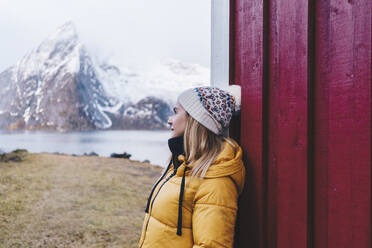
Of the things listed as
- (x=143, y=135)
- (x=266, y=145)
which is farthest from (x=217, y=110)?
(x=143, y=135)

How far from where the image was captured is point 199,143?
939mm

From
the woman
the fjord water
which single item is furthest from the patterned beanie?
the fjord water

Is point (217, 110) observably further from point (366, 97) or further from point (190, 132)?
point (366, 97)

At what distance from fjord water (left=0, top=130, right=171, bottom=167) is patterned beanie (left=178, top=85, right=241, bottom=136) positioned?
499 cm

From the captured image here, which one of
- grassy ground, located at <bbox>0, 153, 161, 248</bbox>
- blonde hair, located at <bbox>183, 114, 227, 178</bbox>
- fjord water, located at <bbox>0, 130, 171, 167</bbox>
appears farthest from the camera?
fjord water, located at <bbox>0, 130, 171, 167</bbox>

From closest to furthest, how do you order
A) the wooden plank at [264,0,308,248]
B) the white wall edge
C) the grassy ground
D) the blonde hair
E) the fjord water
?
1. the wooden plank at [264,0,308,248]
2. the blonde hair
3. the white wall edge
4. the grassy ground
5. the fjord water

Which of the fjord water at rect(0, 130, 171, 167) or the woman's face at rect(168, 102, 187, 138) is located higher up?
the woman's face at rect(168, 102, 187, 138)

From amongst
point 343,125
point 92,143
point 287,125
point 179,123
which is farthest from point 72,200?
point 343,125

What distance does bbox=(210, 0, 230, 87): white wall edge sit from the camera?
1095mm

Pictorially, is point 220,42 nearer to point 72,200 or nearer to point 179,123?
point 179,123

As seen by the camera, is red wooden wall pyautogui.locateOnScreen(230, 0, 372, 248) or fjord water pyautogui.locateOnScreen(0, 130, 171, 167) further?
fjord water pyautogui.locateOnScreen(0, 130, 171, 167)

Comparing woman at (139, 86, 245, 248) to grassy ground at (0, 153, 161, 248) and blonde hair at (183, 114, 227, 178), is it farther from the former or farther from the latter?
grassy ground at (0, 153, 161, 248)

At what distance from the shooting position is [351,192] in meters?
0.64

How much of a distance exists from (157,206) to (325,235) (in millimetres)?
504
